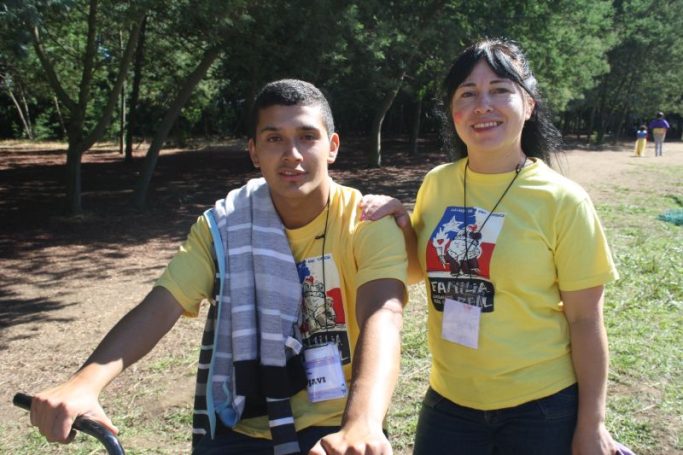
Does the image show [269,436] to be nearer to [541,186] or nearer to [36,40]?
[541,186]

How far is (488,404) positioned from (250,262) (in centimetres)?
88

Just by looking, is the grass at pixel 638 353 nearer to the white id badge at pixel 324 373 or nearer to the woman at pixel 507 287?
the woman at pixel 507 287

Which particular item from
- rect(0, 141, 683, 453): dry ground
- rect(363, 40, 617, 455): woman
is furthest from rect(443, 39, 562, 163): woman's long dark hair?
rect(0, 141, 683, 453): dry ground

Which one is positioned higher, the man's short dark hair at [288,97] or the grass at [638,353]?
the man's short dark hair at [288,97]

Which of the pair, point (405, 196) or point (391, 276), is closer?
point (391, 276)

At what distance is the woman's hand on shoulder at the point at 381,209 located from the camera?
2.05 metres

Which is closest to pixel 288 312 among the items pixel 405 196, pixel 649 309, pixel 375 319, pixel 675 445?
pixel 375 319

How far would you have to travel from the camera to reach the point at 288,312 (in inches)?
77.7

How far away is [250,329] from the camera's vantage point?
1.94 metres

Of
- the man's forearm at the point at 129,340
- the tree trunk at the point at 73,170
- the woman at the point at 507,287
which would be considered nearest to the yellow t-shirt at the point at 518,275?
the woman at the point at 507,287

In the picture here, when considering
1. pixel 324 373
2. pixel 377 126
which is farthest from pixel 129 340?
pixel 377 126

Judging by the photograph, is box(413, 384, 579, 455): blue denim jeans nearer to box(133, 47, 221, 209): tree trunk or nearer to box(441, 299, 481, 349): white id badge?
box(441, 299, 481, 349): white id badge

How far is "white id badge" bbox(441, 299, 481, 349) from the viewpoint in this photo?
195 cm

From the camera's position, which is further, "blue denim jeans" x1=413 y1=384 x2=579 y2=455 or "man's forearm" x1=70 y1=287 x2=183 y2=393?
"blue denim jeans" x1=413 y1=384 x2=579 y2=455
